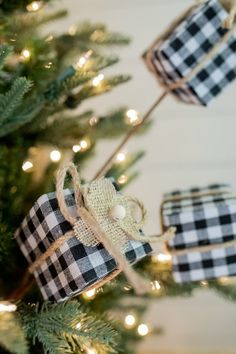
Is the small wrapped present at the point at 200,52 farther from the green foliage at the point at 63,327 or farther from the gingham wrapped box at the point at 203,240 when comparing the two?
the green foliage at the point at 63,327

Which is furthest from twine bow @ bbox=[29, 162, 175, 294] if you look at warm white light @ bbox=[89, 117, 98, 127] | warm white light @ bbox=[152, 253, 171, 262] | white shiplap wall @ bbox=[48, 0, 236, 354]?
white shiplap wall @ bbox=[48, 0, 236, 354]

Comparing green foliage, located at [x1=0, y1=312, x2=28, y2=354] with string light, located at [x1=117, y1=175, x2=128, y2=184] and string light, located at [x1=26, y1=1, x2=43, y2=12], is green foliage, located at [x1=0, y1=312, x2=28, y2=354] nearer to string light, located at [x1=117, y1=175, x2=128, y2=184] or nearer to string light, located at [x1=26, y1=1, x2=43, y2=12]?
string light, located at [x1=117, y1=175, x2=128, y2=184]

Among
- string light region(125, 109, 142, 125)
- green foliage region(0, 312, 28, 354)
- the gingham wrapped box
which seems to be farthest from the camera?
string light region(125, 109, 142, 125)

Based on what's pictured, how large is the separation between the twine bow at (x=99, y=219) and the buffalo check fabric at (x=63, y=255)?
0.01 m

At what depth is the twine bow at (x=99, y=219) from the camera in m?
0.60

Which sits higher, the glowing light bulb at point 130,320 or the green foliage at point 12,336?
the green foliage at point 12,336

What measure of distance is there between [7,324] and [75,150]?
1.15 feet

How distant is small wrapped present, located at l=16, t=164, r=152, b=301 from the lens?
0.61 meters

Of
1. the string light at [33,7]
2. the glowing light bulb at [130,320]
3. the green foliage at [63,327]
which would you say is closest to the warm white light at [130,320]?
the glowing light bulb at [130,320]

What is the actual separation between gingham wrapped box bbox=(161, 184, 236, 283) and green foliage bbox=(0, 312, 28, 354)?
0.26 metres

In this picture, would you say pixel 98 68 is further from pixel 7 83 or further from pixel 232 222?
pixel 232 222

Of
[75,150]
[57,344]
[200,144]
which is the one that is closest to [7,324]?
[57,344]

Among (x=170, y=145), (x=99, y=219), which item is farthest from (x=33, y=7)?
(x=170, y=145)

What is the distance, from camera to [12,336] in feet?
2.01
